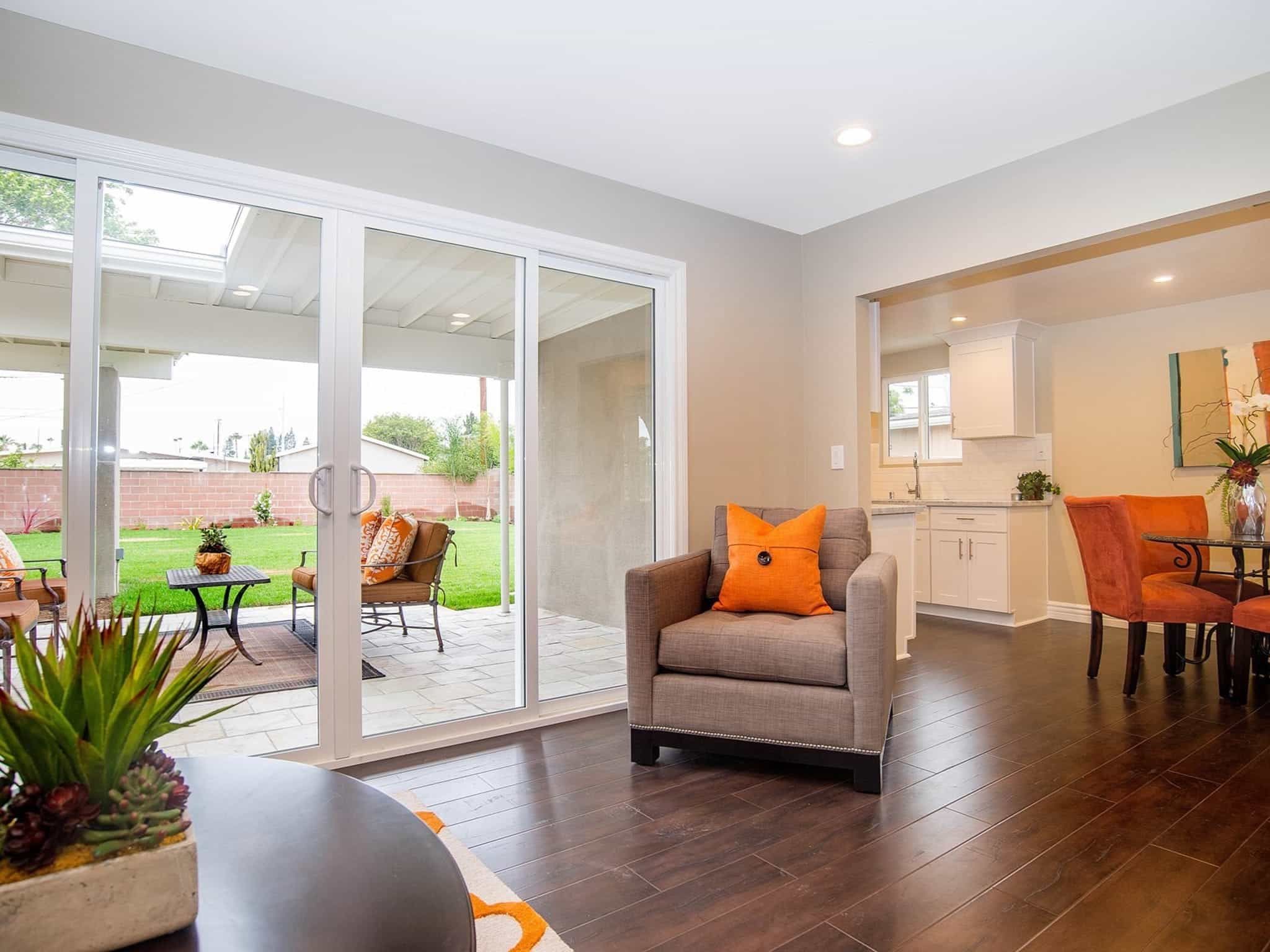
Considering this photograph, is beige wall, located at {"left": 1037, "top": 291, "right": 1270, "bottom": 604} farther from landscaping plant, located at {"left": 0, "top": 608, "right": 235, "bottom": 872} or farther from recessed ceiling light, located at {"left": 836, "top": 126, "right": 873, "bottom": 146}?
landscaping plant, located at {"left": 0, "top": 608, "right": 235, "bottom": 872}

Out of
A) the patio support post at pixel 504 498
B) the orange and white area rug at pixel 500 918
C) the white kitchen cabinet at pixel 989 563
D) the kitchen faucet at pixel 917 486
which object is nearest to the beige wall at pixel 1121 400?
the white kitchen cabinet at pixel 989 563

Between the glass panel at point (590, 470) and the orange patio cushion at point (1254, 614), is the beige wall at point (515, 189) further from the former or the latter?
the orange patio cushion at point (1254, 614)

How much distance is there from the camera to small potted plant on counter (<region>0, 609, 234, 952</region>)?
82cm

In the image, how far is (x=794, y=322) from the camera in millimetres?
4121

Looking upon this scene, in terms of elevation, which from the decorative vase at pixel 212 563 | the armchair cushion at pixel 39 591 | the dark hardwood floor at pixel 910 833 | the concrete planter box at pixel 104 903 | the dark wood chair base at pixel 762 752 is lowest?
the dark hardwood floor at pixel 910 833

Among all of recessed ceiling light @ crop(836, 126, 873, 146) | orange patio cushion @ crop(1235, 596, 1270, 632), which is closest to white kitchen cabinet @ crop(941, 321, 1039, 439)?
orange patio cushion @ crop(1235, 596, 1270, 632)

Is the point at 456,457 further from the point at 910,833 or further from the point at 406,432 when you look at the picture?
the point at 910,833

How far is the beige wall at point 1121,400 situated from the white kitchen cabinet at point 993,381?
24 centimetres

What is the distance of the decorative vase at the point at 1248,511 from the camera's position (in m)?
3.55

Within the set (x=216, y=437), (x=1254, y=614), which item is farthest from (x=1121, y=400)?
→ (x=216, y=437)

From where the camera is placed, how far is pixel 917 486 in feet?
21.0

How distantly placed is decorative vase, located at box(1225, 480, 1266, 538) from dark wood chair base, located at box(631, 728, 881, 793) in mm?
2528

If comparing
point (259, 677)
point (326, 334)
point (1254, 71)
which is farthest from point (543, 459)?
point (1254, 71)

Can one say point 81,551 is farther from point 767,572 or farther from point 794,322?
point 794,322
